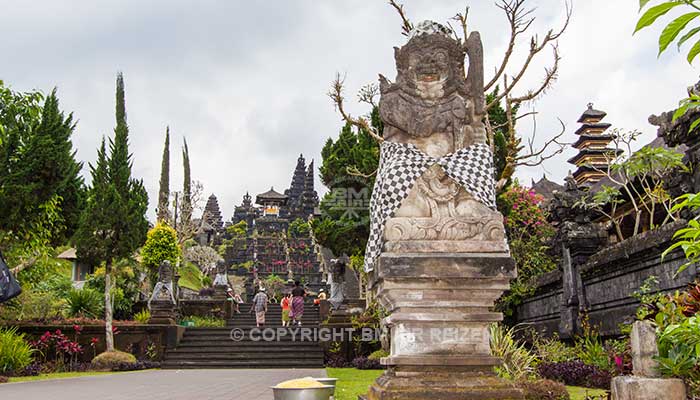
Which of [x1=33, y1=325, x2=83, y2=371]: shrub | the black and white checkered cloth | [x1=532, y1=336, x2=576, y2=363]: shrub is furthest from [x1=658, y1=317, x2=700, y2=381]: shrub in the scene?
[x1=33, y1=325, x2=83, y2=371]: shrub

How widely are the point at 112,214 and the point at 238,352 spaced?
5804 mm

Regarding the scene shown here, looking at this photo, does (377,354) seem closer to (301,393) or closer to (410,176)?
(410,176)

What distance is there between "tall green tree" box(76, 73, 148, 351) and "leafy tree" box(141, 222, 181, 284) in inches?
359

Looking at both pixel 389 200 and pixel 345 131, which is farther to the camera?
pixel 345 131

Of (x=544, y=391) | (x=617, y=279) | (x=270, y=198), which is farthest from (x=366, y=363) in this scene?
(x=270, y=198)

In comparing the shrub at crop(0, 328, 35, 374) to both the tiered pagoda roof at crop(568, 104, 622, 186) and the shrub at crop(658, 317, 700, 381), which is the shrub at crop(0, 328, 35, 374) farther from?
the tiered pagoda roof at crop(568, 104, 622, 186)

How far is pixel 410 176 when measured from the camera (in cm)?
534

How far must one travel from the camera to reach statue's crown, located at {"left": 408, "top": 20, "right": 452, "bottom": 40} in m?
5.88

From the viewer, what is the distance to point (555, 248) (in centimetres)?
1125

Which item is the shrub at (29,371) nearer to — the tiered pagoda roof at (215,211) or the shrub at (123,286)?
the shrub at (123,286)

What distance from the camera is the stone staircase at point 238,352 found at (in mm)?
17997

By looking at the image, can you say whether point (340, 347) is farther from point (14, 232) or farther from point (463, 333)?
point (463, 333)

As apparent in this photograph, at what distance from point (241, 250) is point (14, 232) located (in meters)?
43.1

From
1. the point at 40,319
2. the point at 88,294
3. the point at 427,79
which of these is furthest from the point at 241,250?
the point at 427,79
